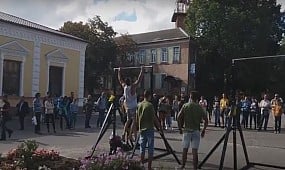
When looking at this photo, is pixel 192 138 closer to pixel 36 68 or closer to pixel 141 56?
pixel 36 68

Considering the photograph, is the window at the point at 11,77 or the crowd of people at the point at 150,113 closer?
the crowd of people at the point at 150,113

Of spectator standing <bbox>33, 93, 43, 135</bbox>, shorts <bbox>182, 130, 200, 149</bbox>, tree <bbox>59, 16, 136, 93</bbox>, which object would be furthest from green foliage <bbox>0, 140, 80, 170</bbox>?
tree <bbox>59, 16, 136, 93</bbox>

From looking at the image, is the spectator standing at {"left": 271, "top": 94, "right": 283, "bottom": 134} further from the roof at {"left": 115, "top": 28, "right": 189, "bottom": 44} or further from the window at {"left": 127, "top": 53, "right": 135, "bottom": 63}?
the window at {"left": 127, "top": 53, "right": 135, "bottom": 63}

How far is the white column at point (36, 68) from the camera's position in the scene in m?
33.9

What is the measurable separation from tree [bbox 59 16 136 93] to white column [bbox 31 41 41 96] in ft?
64.2

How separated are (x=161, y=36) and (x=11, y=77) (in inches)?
1443

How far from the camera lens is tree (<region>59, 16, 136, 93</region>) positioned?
5466 centimetres

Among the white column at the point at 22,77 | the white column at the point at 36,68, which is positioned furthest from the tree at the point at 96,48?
the white column at the point at 22,77

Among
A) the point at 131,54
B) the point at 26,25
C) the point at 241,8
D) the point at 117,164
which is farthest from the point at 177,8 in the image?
the point at 117,164

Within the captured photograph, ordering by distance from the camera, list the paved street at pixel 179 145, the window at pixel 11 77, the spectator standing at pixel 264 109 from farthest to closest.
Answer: the window at pixel 11 77 → the spectator standing at pixel 264 109 → the paved street at pixel 179 145

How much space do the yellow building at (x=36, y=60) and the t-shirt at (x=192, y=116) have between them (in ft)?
70.3

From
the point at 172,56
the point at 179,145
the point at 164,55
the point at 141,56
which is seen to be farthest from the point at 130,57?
the point at 179,145

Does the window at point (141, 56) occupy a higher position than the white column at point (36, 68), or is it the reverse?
the window at point (141, 56)

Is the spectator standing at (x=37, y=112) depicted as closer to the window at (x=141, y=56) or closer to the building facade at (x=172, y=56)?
the building facade at (x=172, y=56)
